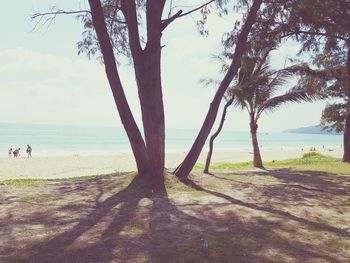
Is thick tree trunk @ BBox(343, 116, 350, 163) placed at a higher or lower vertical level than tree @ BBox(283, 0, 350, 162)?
lower

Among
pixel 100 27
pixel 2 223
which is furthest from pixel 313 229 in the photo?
pixel 100 27

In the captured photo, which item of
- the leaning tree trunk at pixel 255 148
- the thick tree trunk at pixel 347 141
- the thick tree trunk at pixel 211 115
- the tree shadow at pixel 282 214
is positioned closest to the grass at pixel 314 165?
the thick tree trunk at pixel 347 141

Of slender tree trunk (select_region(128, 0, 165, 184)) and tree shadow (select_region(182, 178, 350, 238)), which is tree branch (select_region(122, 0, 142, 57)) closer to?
slender tree trunk (select_region(128, 0, 165, 184))

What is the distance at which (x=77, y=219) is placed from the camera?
237 inches

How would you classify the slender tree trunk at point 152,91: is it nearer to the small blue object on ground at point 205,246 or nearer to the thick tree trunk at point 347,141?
the small blue object on ground at point 205,246

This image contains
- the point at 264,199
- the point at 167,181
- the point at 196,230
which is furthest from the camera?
the point at 167,181

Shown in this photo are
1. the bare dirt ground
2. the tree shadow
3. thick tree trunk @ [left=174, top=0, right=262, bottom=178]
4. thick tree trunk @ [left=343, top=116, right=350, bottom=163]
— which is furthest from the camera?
thick tree trunk @ [left=343, top=116, right=350, bottom=163]

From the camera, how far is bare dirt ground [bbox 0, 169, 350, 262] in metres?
4.47

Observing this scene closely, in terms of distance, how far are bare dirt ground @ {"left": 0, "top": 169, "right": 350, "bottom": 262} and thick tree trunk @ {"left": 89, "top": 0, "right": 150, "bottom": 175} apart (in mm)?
598

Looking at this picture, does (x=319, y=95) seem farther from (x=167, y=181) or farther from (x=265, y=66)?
(x=167, y=181)

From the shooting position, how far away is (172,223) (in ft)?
19.2

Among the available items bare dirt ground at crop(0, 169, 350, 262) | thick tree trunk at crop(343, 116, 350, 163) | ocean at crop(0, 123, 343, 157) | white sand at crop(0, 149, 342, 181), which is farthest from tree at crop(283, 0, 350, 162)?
ocean at crop(0, 123, 343, 157)

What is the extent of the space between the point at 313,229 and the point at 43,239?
12.8 feet

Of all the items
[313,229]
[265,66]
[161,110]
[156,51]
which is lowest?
[313,229]
